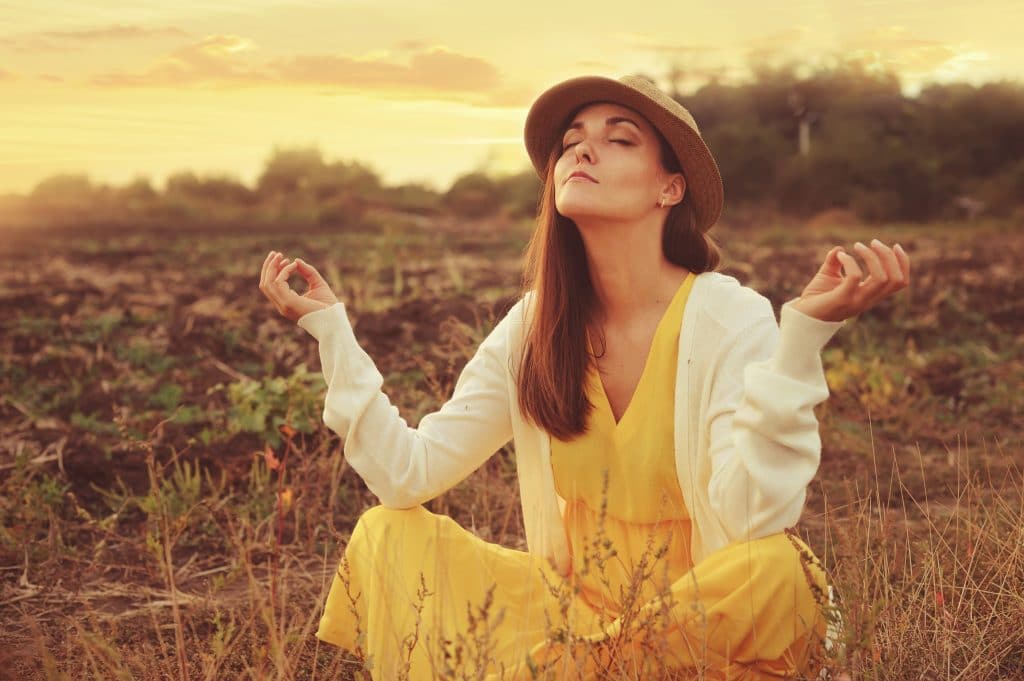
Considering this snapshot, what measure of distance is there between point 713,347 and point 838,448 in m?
2.57

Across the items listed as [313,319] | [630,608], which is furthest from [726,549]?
[313,319]

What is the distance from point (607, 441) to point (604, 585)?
1.14 ft

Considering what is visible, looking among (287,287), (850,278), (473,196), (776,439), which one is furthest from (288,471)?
(473,196)

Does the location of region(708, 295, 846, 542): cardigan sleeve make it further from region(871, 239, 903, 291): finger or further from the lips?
the lips

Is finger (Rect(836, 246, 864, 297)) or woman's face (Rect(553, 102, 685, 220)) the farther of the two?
woman's face (Rect(553, 102, 685, 220))

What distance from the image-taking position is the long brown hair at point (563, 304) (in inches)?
107

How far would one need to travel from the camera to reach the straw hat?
2758 millimetres

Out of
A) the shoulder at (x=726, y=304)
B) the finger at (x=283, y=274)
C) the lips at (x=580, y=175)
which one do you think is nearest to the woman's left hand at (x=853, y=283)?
the shoulder at (x=726, y=304)

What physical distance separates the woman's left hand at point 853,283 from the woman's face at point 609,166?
733 millimetres

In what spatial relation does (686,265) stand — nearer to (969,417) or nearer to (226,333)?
(969,417)

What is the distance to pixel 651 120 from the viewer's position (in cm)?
282

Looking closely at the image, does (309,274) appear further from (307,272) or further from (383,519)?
(383,519)

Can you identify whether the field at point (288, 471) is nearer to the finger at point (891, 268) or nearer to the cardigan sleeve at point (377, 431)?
the cardigan sleeve at point (377, 431)

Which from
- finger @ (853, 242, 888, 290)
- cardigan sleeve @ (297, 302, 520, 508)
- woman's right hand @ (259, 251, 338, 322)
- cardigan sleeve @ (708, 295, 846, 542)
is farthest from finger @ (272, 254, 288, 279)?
finger @ (853, 242, 888, 290)
